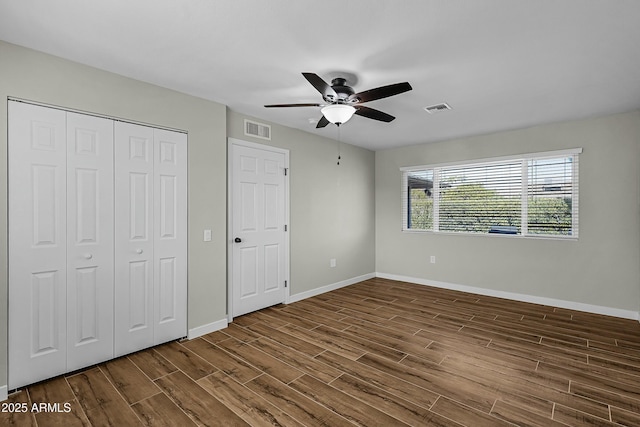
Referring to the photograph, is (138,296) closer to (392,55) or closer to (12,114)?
(12,114)

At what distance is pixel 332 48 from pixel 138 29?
134cm

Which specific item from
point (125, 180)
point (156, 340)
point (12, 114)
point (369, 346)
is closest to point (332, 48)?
point (125, 180)

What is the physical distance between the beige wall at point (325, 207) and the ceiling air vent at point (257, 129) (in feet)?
0.20

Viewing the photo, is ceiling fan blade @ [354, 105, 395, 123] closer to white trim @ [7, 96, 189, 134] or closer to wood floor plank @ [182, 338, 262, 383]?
white trim @ [7, 96, 189, 134]

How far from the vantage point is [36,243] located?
2.45 metres

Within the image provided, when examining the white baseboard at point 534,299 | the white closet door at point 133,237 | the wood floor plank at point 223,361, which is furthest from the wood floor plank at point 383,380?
the white baseboard at point 534,299

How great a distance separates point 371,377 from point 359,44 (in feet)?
8.41

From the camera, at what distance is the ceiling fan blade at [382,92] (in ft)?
7.93

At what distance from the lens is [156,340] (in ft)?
10.2

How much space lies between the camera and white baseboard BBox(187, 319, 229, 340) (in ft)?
11.0

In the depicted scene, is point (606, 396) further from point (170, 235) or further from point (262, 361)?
point (170, 235)

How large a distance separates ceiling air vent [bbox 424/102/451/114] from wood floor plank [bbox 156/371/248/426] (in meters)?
3.51

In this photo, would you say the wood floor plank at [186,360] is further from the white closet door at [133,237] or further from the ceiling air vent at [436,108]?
the ceiling air vent at [436,108]

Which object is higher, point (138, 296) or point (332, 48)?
point (332, 48)
